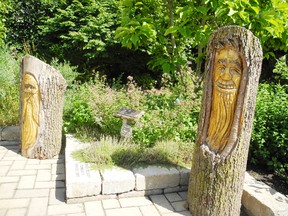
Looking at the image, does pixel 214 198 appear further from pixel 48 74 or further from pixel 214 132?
pixel 48 74

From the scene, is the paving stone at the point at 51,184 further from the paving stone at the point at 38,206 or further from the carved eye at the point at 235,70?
the carved eye at the point at 235,70

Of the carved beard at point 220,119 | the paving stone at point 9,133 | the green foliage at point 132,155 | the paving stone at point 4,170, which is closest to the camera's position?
the carved beard at point 220,119

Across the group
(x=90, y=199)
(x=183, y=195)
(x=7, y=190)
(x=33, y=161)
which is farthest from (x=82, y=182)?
(x=33, y=161)

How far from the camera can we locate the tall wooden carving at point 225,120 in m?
2.33

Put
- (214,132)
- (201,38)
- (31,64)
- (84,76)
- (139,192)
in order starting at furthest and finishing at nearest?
(84,76) → (201,38) → (31,64) → (139,192) → (214,132)

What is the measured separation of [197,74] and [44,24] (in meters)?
5.82

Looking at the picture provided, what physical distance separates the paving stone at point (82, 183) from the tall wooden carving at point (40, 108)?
109cm

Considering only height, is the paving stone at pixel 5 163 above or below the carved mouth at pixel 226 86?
below

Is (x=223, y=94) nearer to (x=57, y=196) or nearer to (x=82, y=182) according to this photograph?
(x=82, y=182)

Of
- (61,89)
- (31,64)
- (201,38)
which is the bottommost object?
(61,89)

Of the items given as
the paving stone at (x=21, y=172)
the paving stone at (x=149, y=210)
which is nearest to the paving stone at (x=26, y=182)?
the paving stone at (x=21, y=172)

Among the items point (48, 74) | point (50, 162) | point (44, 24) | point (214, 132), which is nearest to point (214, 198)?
point (214, 132)

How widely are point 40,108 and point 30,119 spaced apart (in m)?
0.26

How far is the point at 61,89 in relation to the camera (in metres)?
3.98
